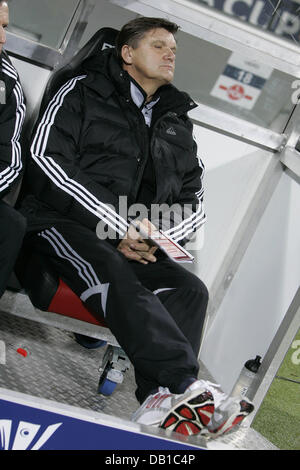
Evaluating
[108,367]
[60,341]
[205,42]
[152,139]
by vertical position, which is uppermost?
[205,42]

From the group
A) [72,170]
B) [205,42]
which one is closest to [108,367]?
[72,170]

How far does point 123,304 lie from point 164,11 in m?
1.82

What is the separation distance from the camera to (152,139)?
310cm

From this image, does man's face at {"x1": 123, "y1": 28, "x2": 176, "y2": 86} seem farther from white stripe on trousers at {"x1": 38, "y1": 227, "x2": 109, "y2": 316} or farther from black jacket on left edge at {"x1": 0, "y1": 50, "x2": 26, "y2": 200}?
white stripe on trousers at {"x1": 38, "y1": 227, "x2": 109, "y2": 316}

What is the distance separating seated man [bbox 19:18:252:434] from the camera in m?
2.15

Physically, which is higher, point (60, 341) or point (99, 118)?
point (99, 118)

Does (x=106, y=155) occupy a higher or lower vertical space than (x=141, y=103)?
lower

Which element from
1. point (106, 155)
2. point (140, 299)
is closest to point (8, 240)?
point (140, 299)

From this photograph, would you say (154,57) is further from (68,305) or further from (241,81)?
(68,305)

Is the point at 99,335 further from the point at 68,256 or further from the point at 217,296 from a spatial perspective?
the point at 217,296

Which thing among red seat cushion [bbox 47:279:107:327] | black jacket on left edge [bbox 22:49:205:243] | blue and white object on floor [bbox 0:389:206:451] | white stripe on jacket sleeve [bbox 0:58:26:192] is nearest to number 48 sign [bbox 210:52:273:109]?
black jacket on left edge [bbox 22:49:205:243]

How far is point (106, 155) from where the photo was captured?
9.79ft

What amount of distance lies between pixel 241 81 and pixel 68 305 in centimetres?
181

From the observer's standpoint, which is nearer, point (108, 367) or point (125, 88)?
point (108, 367)
